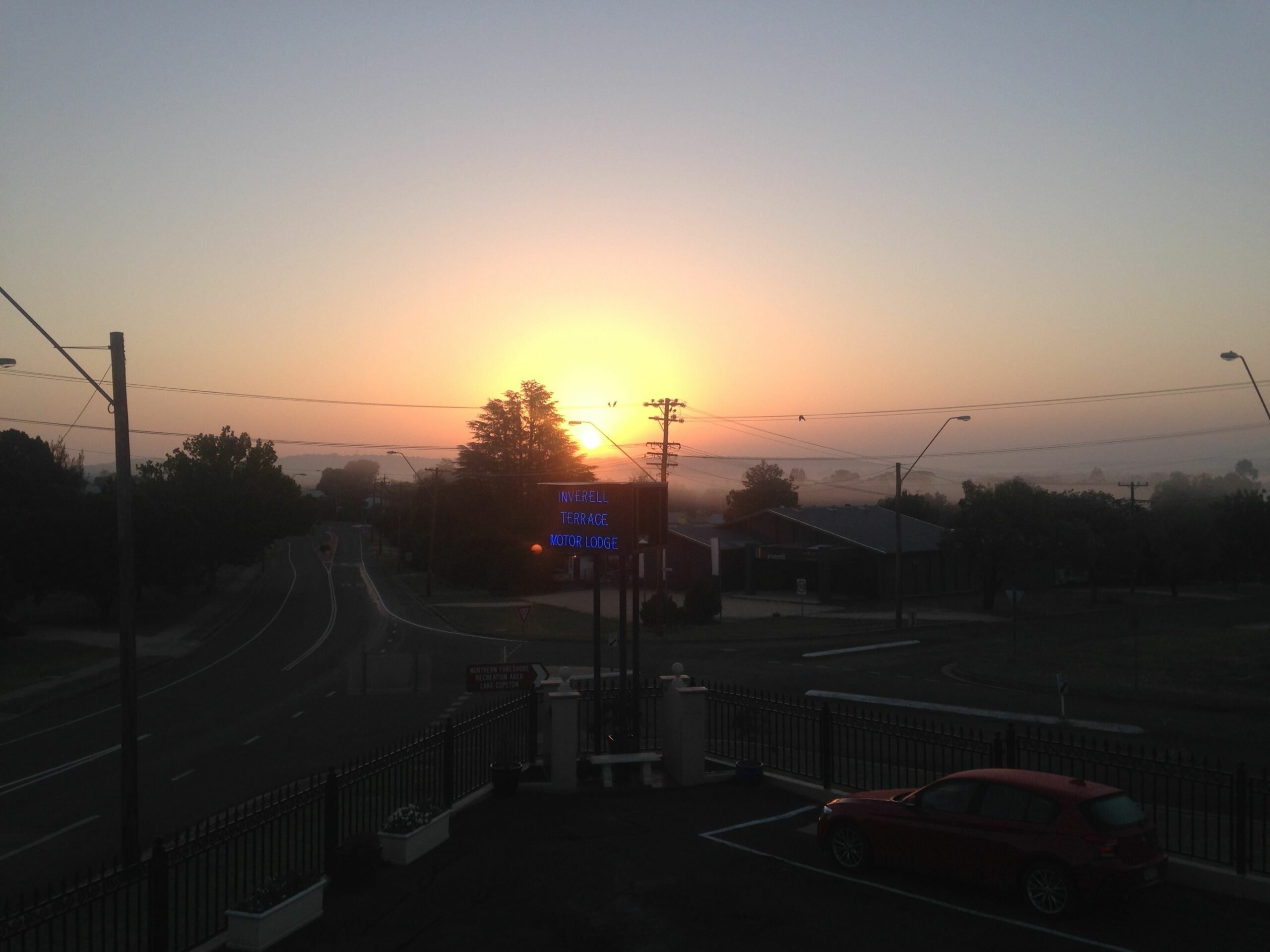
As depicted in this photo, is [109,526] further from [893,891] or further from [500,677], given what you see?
[893,891]

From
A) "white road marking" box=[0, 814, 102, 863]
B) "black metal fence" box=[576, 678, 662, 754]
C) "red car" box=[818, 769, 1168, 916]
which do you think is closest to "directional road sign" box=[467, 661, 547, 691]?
"black metal fence" box=[576, 678, 662, 754]

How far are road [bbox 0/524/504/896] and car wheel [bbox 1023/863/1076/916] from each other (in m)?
12.4

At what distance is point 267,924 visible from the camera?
8906 mm

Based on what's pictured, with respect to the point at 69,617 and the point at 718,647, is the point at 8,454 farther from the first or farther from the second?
the point at 718,647

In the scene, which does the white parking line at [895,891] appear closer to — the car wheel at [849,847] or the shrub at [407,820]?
the car wheel at [849,847]

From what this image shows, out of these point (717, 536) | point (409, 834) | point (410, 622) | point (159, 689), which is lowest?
point (159, 689)

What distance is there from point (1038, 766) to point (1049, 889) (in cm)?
369

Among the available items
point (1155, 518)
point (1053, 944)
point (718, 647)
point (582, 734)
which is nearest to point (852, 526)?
point (1155, 518)

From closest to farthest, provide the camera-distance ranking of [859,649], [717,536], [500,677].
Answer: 1. [500,677]
2. [859,649]
3. [717,536]

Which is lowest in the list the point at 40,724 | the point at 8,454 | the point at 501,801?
the point at 40,724

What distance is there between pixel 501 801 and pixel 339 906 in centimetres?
431

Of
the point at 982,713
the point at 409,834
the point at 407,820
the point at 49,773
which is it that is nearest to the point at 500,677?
the point at 407,820

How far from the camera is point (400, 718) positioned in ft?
85.8

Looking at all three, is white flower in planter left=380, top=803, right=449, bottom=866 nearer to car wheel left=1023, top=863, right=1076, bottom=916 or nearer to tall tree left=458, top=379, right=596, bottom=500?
car wheel left=1023, top=863, right=1076, bottom=916
